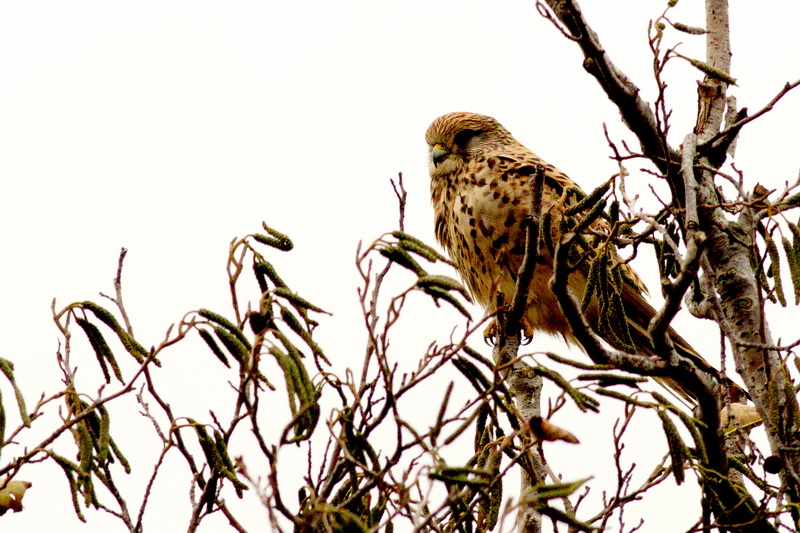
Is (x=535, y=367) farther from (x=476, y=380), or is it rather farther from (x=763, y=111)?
(x=763, y=111)

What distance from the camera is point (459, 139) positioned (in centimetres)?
487

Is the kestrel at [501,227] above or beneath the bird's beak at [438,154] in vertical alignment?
beneath

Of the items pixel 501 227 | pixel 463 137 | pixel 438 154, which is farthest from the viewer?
pixel 463 137

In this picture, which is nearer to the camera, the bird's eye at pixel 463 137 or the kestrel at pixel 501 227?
the kestrel at pixel 501 227

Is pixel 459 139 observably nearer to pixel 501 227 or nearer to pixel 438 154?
pixel 438 154

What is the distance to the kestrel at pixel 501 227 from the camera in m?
4.10

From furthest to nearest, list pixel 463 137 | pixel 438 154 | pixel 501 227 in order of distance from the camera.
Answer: pixel 463 137 → pixel 438 154 → pixel 501 227

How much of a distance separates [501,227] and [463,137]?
906 mm

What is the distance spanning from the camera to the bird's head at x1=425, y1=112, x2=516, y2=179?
187 inches

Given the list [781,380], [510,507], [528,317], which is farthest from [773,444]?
[528,317]

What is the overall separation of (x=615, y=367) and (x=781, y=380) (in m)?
0.93

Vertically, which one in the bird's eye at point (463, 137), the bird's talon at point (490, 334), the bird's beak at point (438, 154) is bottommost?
the bird's talon at point (490, 334)

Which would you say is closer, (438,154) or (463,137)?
(438,154)

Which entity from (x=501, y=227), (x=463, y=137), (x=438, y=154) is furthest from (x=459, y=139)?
(x=501, y=227)
